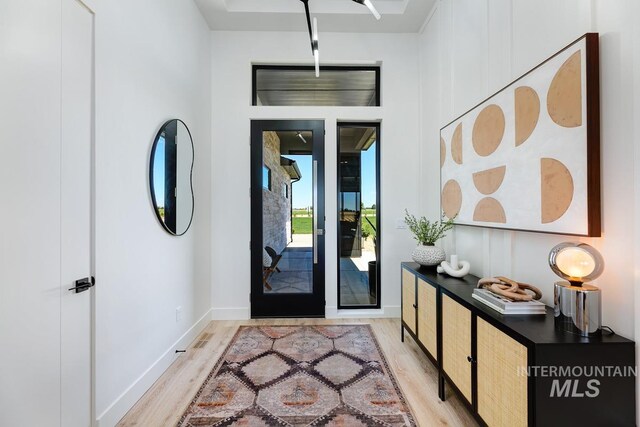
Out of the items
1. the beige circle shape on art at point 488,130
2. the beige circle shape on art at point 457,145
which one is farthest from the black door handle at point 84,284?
the beige circle shape on art at point 457,145

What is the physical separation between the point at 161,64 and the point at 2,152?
160 centimetres

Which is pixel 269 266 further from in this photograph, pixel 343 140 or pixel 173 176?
pixel 343 140

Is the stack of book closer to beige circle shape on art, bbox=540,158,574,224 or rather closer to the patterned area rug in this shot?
beige circle shape on art, bbox=540,158,574,224

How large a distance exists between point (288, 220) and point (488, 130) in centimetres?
238

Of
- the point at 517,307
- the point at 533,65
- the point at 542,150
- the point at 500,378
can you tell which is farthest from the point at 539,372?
the point at 533,65

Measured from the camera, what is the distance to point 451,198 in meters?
2.64

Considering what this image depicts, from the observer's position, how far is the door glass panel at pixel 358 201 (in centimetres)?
368

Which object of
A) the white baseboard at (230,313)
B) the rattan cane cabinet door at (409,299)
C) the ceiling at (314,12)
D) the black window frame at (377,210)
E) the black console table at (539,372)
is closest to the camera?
the black console table at (539,372)

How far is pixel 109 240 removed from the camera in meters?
1.79

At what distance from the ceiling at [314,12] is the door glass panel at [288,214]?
4.30 feet

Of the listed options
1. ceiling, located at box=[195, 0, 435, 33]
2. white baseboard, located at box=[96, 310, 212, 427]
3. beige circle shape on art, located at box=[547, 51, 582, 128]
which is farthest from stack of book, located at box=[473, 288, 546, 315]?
ceiling, located at box=[195, 0, 435, 33]

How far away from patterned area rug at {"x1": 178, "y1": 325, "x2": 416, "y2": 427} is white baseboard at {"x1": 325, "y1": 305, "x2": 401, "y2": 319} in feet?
1.69

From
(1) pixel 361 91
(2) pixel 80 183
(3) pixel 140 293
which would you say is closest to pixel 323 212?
(1) pixel 361 91

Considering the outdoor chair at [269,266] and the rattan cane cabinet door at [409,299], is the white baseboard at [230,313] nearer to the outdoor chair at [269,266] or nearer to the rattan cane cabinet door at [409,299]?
the outdoor chair at [269,266]
